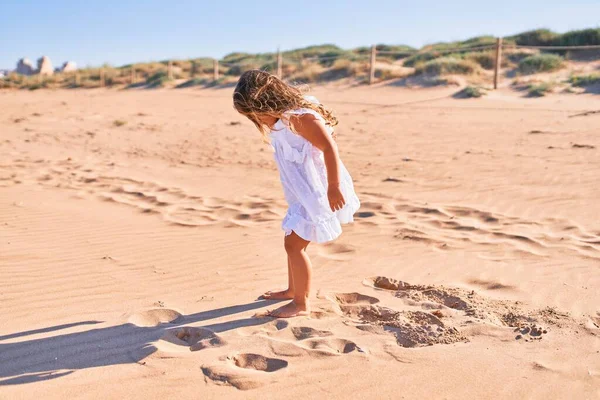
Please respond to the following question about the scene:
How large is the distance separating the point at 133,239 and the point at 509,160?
521 cm

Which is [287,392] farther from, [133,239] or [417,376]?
[133,239]

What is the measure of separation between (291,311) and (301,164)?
0.83 meters

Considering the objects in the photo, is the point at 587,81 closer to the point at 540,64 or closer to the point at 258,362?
the point at 540,64

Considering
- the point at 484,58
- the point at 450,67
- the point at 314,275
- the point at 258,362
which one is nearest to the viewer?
the point at 258,362

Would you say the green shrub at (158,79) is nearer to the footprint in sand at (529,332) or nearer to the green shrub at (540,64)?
the green shrub at (540,64)

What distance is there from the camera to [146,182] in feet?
26.4

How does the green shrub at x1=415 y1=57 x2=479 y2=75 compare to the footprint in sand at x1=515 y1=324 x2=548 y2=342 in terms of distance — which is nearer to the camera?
the footprint in sand at x1=515 y1=324 x2=548 y2=342

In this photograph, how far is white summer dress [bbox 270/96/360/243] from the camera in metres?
3.54

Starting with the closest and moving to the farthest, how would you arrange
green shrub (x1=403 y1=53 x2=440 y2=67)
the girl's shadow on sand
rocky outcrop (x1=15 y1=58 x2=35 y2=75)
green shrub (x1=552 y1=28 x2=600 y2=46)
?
the girl's shadow on sand
green shrub (x1=552 y1=28 x2=600 y2=46)
green shrub (x1=403 y1=53 x2=440 y2=67)
rocky outcrop (x1=15 y1=58 x2=35 y2=75)

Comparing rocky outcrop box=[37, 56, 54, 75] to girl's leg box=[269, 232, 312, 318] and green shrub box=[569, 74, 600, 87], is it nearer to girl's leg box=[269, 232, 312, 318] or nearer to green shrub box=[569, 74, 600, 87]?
green shrub box=[569, 74, 600, 87]

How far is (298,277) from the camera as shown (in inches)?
146

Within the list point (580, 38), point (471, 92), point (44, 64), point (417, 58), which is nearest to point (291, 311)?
point (471, 92)

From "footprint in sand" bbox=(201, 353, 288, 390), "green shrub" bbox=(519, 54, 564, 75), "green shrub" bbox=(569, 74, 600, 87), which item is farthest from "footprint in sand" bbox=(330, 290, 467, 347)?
"green shrub" bbox=(519, 54, 564, 75)

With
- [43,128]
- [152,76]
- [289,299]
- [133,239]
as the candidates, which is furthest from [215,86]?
[289,299]
